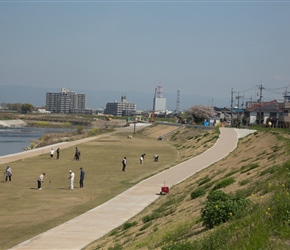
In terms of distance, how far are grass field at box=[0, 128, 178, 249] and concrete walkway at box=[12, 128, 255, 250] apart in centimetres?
76

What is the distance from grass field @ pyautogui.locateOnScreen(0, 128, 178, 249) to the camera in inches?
877

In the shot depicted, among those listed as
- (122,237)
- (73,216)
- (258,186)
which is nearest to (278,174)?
(258,186)

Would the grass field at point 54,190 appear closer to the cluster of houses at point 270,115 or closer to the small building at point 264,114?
the cluster of houses at point 270,115

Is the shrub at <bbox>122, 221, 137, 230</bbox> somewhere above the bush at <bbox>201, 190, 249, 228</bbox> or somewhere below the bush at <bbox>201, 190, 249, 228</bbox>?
below

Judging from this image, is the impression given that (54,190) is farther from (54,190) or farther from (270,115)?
(270,115)

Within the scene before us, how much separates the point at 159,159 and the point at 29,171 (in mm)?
15736

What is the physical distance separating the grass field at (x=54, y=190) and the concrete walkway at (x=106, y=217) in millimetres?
755

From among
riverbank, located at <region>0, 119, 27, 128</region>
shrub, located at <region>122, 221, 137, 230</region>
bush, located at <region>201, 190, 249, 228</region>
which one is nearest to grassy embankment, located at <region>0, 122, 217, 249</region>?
shrub, located at <region>122, 221, 137, 230</region>

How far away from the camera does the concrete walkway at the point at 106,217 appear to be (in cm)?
1861

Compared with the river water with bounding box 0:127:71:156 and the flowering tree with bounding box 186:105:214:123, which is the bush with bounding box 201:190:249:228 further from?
the flowering tree with bounding box 186:105:214:123

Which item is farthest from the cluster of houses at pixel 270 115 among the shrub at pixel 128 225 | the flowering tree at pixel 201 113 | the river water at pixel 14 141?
the shrub at pixel 128 225

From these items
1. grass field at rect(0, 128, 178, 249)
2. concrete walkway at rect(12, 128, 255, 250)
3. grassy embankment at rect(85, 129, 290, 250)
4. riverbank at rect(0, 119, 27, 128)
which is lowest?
riverbank at rect(0, 119, 27, 128)

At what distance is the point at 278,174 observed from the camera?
696 inches

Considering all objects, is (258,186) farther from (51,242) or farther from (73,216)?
(73,216)
